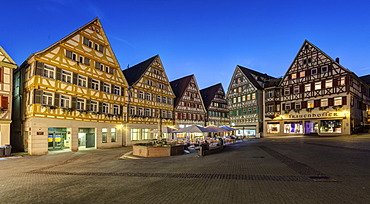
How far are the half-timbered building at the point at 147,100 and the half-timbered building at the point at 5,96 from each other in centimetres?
1263

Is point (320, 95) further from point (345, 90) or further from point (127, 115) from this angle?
point (127, 115)

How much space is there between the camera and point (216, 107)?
47.7 m

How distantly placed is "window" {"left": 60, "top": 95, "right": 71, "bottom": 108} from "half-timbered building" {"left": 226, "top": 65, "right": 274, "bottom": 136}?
94.3ft

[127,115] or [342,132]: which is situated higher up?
[127,115]

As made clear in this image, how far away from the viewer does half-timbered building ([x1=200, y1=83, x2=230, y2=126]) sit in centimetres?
4617

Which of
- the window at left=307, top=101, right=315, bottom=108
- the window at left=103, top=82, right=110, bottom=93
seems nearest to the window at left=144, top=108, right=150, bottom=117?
the window at left=103, top=82, right=110, bottom=93

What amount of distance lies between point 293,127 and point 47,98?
3546cm

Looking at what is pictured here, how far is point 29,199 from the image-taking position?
6.88 m

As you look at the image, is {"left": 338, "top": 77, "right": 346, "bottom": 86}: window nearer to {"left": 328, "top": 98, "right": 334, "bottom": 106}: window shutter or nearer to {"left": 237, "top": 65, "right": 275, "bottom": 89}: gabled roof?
{"left": 328, "top": 98, "right": 334, "bottom": 106}: window shutter

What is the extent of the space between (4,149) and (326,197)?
855 inches

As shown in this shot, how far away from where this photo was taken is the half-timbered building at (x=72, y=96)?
19.4 metres

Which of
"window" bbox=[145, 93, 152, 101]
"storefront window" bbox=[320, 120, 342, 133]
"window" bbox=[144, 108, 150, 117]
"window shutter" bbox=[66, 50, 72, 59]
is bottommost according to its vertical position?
"storefront window" bbox=[320, 120, 342, 133]

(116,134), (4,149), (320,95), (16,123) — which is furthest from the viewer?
(320,95)

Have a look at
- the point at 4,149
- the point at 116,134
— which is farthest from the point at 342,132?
the point at 4,149
